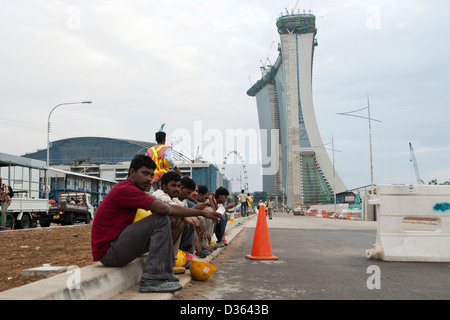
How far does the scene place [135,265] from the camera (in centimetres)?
466

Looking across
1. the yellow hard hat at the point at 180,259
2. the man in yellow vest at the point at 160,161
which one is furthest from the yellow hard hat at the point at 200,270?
the man in yellow vest at the point at 160,161

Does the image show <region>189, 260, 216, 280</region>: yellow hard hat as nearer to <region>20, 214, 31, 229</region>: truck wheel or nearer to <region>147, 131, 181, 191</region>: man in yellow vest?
<region>147, 131, 181, 191</region>: man in yellow vest

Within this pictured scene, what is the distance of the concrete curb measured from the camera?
3.02m

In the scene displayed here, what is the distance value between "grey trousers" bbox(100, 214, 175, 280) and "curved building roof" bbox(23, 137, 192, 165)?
148872 mm

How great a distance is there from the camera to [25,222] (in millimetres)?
18688

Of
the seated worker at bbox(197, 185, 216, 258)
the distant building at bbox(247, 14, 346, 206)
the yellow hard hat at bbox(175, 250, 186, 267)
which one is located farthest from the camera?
the distant building at bbox(247, 14, 346, 206)

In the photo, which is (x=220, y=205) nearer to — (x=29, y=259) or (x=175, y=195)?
(x=175, y=195)

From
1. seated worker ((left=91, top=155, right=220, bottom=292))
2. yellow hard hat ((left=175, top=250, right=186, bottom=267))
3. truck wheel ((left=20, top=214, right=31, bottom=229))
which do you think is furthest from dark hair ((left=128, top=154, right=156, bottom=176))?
truck wheel ((left=20, top=214, right=31, bottom=229))

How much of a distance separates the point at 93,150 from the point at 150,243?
154982mm

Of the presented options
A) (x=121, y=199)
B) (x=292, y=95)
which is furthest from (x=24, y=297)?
(x=292, y=95)

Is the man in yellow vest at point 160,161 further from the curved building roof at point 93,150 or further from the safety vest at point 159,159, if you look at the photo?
the curved building roof at point 93,150

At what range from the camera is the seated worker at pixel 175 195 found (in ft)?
16.9

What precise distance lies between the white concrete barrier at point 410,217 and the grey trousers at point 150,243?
4591 millimetres
